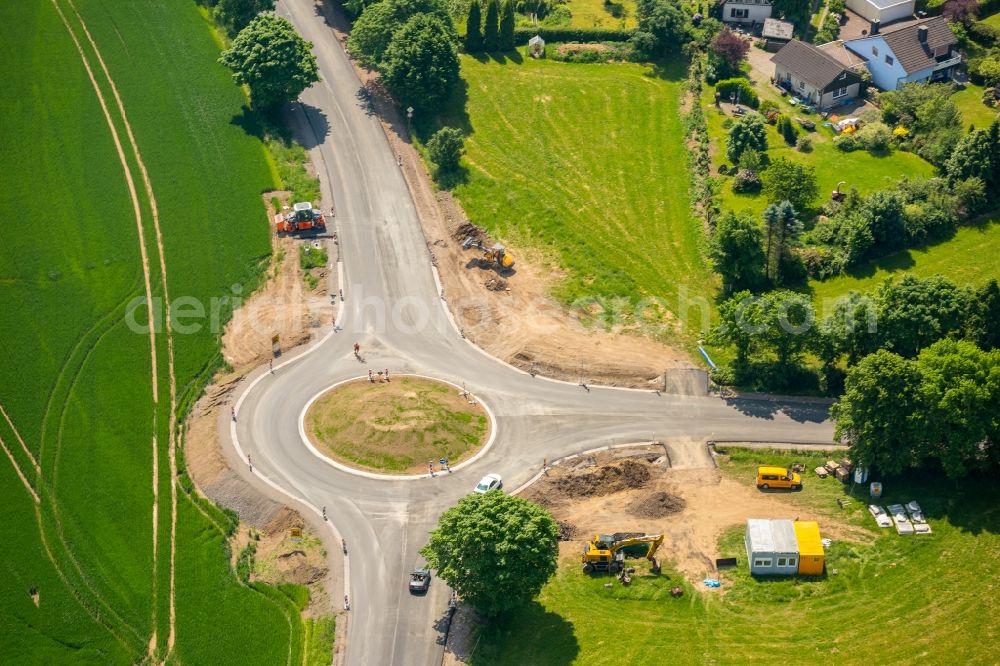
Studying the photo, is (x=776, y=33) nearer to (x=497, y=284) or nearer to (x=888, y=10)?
(x=888, y=10)

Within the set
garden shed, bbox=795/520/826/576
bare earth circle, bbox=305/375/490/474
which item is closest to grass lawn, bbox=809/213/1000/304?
garden shed, bbox=795/520/826/576

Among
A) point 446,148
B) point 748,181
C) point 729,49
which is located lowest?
point 446,148

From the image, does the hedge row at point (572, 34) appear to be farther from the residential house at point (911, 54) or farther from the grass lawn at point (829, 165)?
the residential house at point (911, 54)

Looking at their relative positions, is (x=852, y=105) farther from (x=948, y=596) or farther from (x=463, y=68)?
(x=948, y=596)

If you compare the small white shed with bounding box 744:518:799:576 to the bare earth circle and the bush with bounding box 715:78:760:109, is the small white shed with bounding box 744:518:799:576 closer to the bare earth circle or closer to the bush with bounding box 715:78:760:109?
the bare earth circle

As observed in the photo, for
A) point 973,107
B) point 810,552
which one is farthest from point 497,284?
point 973,107
